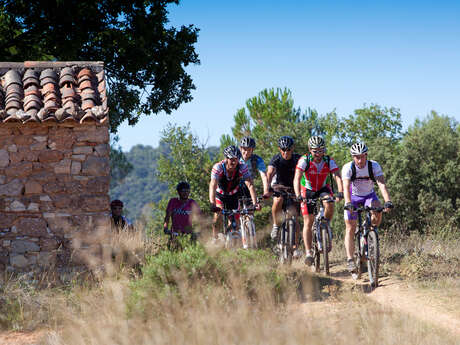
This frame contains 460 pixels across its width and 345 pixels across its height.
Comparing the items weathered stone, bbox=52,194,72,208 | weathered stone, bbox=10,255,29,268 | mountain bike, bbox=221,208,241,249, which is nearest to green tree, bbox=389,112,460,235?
mountain bike, bbox=221,208,241,249

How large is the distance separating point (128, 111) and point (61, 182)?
763 centimetres

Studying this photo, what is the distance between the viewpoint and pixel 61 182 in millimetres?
7594

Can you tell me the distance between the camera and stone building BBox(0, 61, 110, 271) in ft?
24.3

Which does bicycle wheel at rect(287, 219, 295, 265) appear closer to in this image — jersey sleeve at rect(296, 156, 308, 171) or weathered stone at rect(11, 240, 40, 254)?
jersey sleeve at rect(296, 156, 308, 171)

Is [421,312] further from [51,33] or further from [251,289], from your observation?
[51,33]

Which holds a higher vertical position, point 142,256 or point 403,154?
point 403,154

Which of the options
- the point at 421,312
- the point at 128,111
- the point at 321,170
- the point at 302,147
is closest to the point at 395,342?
the point at 421,312

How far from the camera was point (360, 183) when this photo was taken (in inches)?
294

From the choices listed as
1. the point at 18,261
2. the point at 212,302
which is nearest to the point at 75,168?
the point at 18,261

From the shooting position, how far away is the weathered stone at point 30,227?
7.42m

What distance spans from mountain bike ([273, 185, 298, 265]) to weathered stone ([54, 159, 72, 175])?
3356 millimetres

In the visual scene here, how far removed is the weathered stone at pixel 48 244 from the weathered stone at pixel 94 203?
676 millimetres

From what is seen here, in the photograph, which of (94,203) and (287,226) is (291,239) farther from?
(94,203)

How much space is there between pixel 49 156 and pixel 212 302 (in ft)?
12.8
